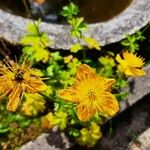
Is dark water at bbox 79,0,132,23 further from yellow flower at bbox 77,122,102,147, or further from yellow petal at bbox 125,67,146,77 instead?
yellow petal at bbox 125,67,146,77

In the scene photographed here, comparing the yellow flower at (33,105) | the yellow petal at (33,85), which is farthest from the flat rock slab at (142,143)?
the yellow petal at (33,85)

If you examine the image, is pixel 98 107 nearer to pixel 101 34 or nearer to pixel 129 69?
pixel 129 69

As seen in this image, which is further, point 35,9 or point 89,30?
point 35,9

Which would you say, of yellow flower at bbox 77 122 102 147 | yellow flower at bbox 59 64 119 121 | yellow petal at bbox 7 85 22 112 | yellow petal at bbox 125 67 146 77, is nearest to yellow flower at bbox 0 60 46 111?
yellow petal at bbox 7 85 22 112

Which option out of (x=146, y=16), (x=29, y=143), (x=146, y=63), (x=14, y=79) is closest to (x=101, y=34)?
(x=146, y=16)

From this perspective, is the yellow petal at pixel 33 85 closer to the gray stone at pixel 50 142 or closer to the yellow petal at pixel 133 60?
the yellow petal at pixel 133 60

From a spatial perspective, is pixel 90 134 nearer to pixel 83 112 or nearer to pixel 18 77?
pixel 83 112
